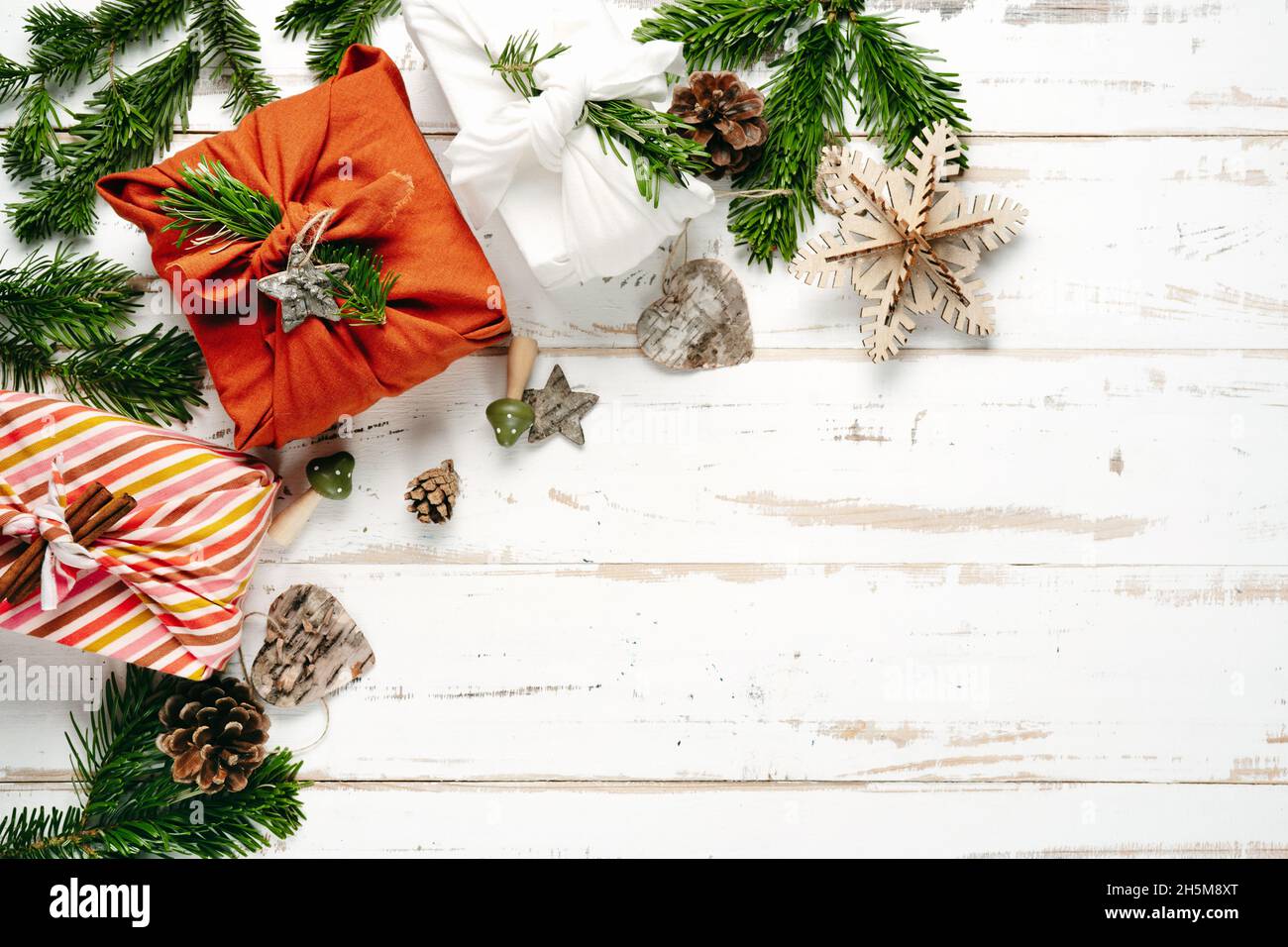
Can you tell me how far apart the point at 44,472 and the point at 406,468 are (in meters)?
0.34

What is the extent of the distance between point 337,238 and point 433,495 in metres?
0.28

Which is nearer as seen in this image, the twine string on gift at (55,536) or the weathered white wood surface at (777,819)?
the twine string on gift at (55,536)

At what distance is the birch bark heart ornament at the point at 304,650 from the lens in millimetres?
935

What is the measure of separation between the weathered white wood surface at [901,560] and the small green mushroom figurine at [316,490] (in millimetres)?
39

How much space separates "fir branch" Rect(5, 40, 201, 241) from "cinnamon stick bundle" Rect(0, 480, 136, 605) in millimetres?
329

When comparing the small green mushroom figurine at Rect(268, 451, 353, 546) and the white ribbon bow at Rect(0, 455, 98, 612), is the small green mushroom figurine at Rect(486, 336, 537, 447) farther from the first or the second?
the white ribbon bow at Rect(0, 455, 98, 612)

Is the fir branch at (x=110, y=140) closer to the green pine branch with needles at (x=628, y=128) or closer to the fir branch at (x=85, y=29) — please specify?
the fir branch at (x=85, y=29)

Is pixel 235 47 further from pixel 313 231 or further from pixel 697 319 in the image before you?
pixel 697 319

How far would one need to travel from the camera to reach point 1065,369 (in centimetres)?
96

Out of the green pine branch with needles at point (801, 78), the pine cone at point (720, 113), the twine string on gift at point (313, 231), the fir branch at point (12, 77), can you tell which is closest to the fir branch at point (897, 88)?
the green pine branch with needles at point (801, 78)

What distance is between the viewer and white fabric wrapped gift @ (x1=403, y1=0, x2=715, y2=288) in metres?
0.79

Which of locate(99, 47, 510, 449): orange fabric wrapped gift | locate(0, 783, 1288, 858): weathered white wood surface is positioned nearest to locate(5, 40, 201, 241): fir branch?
locate(99, 47, 510, 449): orange fabric wrapped gift

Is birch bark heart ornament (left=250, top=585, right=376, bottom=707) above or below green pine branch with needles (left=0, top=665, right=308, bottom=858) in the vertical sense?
above

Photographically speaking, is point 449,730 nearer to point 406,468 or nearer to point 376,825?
point 376,825
